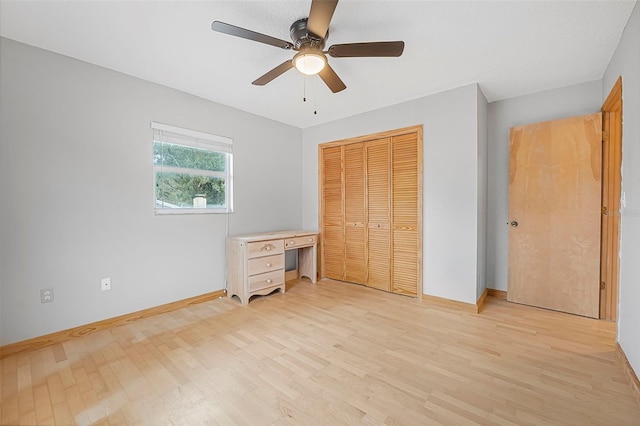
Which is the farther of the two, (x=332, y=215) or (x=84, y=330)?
(x=332, y=215)

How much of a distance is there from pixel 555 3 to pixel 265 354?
3055 mm

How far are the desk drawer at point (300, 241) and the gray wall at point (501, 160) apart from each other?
2283 millimetres

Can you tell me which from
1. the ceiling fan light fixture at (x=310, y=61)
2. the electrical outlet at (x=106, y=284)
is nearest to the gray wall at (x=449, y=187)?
the ceiling fan light fixture at (x=310, y=61)

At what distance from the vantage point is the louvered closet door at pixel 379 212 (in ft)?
11.3

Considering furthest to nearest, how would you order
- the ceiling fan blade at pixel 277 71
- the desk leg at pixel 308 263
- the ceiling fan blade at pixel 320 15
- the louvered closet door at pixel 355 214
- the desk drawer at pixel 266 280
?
the desk leg at pixel 308 263 < the louvered closet door at pixel 355 214 < the desk drawer at pixel 266 280 < the ceiling fan blade at pixel 277 71 < the ceiling fan blade at pixel 320 15

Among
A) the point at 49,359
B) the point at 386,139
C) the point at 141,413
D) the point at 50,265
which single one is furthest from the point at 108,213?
the point at 386,139

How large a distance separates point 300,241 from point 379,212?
115 centimetres

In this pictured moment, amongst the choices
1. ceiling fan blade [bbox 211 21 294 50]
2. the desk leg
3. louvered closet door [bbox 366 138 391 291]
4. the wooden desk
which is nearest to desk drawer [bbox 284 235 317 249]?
the wooden desk

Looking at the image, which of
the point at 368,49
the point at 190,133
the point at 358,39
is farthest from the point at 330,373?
the point at 190,133

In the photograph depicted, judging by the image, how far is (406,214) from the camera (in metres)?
3.29

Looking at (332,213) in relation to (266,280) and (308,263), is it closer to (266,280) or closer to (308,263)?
(308,263)

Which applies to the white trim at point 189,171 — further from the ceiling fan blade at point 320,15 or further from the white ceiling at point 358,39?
the ceiling fan blade at point 320,15

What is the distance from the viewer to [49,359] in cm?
194

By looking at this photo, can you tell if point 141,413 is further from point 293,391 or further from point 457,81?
point 457,81
